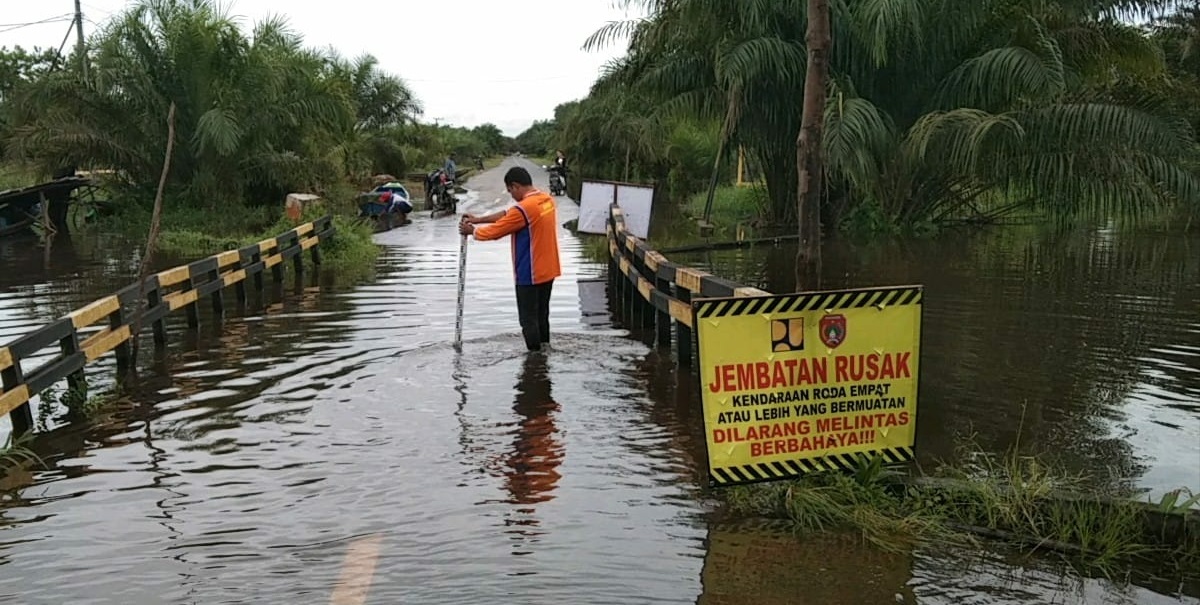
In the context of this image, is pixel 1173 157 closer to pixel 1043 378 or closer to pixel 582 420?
pixel 1043 378

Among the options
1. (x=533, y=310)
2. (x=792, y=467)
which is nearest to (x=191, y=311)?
(x=533, y=310)

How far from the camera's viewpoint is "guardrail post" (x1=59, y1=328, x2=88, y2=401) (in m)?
7.46

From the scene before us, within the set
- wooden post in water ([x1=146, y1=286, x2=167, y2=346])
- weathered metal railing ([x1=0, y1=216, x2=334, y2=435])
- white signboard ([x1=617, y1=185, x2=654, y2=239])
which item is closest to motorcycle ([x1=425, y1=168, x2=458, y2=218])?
white signboard ([x1=617, y1=185, x2=654, y2=239])

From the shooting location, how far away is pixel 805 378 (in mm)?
5176

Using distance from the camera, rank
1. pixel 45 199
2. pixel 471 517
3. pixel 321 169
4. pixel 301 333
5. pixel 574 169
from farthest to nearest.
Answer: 1. pixel 574 169
2. pixel 321 169
3. pixel 45 199
4. pixel 301 333
5. pixel 471 517

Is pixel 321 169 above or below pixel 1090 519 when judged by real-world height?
above

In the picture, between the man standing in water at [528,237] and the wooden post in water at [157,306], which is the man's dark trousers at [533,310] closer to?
the man standing in water at [528,237]

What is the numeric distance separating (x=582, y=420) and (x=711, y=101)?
1549cm

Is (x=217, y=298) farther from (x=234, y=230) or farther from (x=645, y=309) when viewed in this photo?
(x=234, y=230)

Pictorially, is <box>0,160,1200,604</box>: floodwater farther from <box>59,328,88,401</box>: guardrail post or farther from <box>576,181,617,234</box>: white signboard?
<box>576,181,617,234</box>: white signboard

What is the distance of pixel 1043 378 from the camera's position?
835cm

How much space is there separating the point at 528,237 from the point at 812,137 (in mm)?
3273

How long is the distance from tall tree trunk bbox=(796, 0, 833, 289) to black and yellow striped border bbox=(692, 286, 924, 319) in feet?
4.38

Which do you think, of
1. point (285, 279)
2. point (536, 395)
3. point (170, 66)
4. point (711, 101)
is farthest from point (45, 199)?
point (536, 395)
